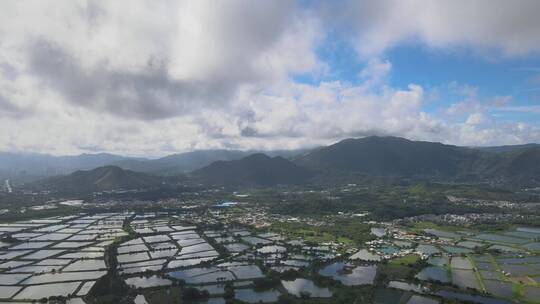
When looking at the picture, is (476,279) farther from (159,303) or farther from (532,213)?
(532,213)

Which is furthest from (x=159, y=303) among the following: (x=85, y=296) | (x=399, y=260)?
(x=399, y=260)

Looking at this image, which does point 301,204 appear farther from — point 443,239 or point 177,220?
point 443,239

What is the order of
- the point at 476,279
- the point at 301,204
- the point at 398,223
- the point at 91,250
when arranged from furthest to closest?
1. the point at 301,204
2. the point at 398,223
3. the point at 91,250
4. the point at 476,279

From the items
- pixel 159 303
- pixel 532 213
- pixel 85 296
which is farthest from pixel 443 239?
pixel 85 296

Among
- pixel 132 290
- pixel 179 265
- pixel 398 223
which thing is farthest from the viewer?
pixel 398 223

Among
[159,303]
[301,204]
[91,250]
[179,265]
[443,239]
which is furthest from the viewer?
[301,204]

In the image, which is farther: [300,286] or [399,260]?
[399,260]

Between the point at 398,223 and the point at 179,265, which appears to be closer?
the point at 179,265

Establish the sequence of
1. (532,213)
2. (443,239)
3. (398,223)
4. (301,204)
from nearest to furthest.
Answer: (443,239), (398,223), (532,213), (301,204)
